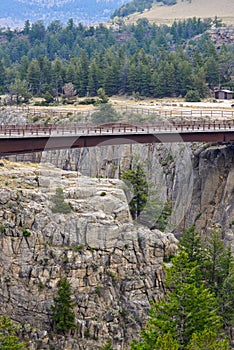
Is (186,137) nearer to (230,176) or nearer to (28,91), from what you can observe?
(230,176)

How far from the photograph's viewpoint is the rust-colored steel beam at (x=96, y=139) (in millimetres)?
66688

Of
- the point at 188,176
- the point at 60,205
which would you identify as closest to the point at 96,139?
the point at 60,205

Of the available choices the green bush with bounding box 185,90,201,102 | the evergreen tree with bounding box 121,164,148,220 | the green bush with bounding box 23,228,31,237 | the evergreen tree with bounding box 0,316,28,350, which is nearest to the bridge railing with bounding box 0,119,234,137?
the evergreen tree with bounding box 121,164,148,220

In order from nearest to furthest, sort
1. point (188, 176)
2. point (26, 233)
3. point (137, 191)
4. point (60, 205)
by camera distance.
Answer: point (26, 233), point (60, 205), point (137, 191), point (188, 176)

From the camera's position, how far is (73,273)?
6059 centimetres

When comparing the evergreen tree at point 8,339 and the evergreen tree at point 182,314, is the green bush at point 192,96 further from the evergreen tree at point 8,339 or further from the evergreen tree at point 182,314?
the evergreen tree at point 8,339

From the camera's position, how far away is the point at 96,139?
71250 mm

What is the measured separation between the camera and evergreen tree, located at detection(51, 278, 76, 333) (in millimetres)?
57750

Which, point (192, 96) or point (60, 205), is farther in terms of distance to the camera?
point (192, 96)

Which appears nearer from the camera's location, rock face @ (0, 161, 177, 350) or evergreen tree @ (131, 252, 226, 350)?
evergreen tree @ (131, 252, 226, 350)

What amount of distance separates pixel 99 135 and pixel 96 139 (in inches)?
33.5

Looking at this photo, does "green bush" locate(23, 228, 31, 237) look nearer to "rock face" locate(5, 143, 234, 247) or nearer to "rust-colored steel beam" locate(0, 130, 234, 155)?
"rust-colored steel beam" locate(0, 130, 234, 155)

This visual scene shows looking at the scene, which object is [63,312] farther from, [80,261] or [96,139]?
[96,139]

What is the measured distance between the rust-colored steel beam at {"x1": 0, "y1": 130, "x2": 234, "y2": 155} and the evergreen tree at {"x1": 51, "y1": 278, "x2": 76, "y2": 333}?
15.5m
